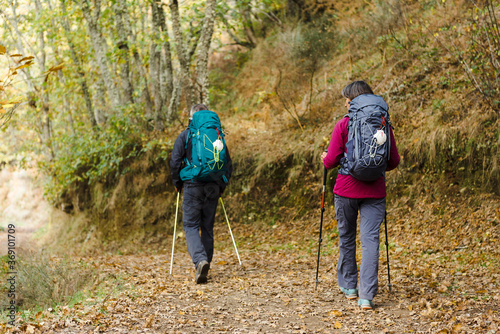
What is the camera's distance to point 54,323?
4465mm

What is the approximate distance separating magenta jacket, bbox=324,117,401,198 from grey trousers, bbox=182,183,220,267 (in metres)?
2.18

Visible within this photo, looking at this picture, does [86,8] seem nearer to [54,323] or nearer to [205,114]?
[205,114]

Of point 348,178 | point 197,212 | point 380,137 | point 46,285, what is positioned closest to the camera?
point 380,137

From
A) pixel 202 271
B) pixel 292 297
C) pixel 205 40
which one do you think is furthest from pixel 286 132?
pixel 292 297

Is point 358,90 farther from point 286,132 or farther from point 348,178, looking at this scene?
point 286,132

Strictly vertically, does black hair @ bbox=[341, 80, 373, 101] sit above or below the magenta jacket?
above

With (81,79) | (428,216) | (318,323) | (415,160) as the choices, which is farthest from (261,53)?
(318,323)

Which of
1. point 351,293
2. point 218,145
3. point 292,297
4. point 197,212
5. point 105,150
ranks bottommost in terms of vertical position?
→ point 292,297

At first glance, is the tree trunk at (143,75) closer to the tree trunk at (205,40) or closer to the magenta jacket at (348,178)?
the tree trunk at (205,40)

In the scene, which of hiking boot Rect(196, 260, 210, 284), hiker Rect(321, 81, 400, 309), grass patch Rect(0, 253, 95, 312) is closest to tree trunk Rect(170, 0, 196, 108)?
grass patch Rect(0, 253, 95, 312)

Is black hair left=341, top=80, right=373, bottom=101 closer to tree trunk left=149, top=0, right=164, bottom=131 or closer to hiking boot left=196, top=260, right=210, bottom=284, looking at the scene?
hiking boot left=196, top=260, right=210, bottom=284

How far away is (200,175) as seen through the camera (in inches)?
245

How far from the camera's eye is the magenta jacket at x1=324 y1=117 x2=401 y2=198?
4.64 meters

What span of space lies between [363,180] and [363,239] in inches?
25.7
